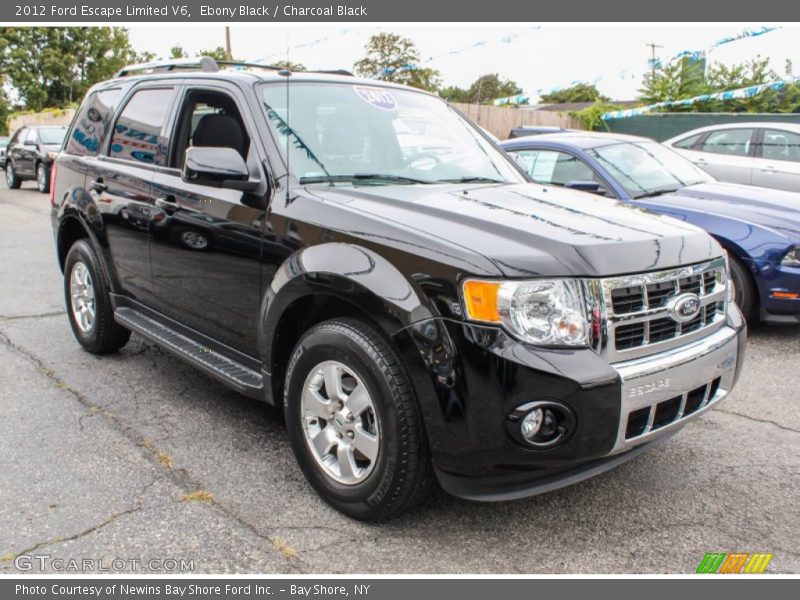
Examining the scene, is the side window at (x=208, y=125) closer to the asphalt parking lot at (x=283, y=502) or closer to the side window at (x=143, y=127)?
the side window at (x=143, y=127)

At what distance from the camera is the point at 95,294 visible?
486 centimetres

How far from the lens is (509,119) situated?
2316cm

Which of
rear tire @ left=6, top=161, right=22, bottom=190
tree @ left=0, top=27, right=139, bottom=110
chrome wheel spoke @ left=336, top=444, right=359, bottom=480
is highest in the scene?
tree @ left=0, top=27, right=139, bottom=110

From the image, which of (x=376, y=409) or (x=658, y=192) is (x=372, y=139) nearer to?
(x=376, y=409)

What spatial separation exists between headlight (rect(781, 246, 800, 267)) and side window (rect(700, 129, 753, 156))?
507 cm

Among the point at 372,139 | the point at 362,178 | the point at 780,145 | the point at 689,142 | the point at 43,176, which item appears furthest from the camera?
the point at 43,176

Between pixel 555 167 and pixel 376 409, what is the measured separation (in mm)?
4798

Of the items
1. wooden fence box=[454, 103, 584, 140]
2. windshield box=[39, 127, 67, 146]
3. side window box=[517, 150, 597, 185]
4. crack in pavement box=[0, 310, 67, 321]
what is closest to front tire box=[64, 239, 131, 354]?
crack in pavement box=[0, 310, 67, 321]

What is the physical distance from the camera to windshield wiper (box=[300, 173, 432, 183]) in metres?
3.41

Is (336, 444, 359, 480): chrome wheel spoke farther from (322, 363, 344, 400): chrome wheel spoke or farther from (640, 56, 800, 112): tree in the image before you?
(640, 56, 800, 112): tree

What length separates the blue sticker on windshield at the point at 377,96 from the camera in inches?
157

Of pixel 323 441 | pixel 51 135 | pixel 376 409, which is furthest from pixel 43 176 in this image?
pixel 376 409

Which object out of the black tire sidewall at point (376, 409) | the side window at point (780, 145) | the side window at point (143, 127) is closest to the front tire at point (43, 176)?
the side window at point (143, 127)
